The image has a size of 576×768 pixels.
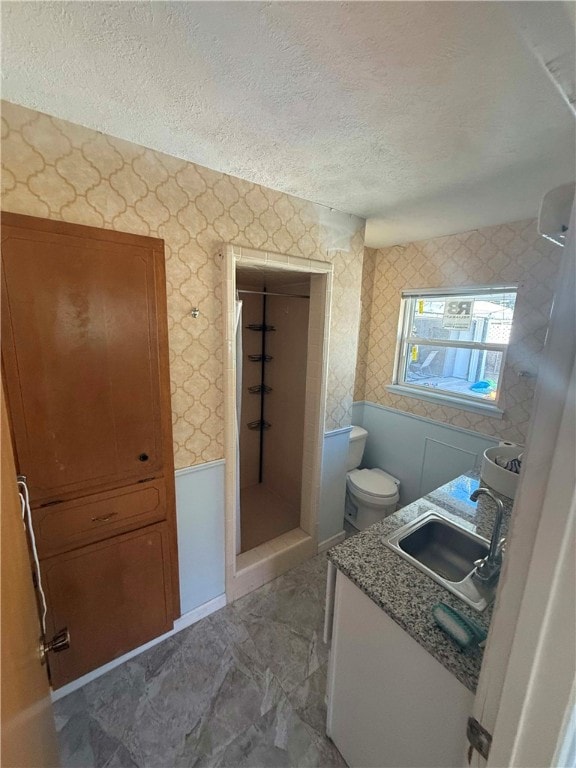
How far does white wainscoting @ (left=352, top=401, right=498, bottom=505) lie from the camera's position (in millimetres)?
2344

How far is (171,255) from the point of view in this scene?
4.66 feet

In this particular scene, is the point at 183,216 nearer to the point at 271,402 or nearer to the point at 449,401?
the point at 271,402

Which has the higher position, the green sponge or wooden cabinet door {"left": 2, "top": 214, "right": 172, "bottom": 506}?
wooden cabinet door {"left": 2, "top": 214, "right": 172, "bottom": 506}

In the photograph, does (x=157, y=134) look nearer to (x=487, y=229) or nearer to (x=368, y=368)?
(x=487, y=229)

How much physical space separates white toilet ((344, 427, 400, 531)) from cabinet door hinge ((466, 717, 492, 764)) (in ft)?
6.31

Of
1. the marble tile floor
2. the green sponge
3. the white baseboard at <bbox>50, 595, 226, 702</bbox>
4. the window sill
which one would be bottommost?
the marble tile floor

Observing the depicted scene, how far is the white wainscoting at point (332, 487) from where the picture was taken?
7.41 feet

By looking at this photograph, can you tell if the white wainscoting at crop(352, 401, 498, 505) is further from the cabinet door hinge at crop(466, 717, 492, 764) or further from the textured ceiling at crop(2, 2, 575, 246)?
the cabinet door hinge at crop(466, 717, 492, 764)

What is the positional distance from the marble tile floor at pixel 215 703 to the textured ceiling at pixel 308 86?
7.95ft

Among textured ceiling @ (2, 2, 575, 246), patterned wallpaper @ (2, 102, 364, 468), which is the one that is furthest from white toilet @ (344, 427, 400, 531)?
textured ceiling @ (2, 2, 575, 246)

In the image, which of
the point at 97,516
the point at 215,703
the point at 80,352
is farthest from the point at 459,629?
the point at 80,352

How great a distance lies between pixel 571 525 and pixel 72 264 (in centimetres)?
156

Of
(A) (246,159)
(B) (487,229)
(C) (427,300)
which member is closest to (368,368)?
(C) (427,300)

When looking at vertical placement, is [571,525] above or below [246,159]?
below
